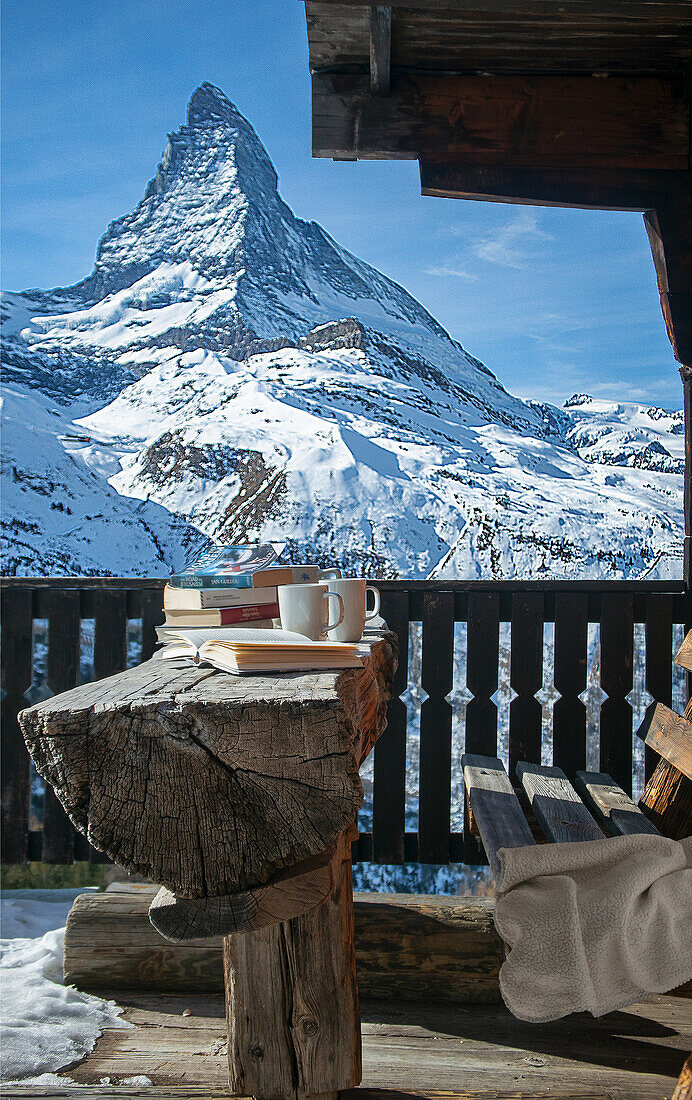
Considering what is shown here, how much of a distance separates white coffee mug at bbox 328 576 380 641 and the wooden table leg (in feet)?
1.22

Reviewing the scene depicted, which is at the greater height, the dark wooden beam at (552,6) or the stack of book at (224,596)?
the dark wooden beam at (552,6)

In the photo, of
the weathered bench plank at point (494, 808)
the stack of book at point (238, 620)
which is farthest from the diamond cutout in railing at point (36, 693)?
the weathered bench plank at point (494, 808)

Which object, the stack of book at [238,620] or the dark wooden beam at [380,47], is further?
the dark wooden beam at [380,47]

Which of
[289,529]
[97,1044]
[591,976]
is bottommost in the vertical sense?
[97,1044]

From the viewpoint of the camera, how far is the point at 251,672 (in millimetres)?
868

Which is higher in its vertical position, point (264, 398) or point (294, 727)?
point (264, 398)

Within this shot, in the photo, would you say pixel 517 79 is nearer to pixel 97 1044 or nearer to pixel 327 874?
pixel 327 874

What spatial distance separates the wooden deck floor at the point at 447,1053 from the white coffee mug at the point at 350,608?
78 centimetres

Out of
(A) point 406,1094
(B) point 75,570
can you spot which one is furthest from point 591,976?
(B) point 75,570

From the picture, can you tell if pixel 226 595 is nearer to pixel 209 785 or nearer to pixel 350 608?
pixel 350 608

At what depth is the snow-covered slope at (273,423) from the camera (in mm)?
5770

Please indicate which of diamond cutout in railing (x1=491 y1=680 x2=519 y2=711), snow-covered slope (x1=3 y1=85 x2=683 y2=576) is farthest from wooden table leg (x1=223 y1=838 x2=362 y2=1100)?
snow-covered slope (x1=3 y1=85 x2=683 y2=576)

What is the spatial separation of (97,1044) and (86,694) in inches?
39.2

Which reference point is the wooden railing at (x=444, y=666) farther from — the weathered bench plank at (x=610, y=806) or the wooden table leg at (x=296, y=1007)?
the wooden table leg at (x=296, y=1007)
